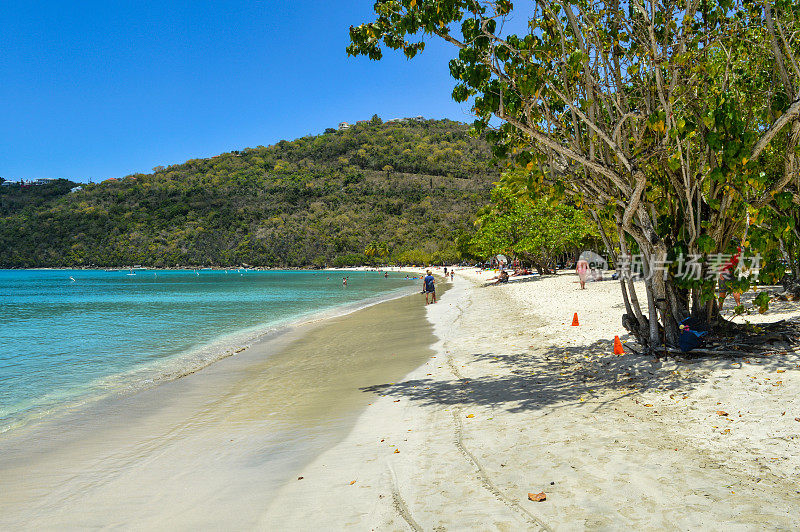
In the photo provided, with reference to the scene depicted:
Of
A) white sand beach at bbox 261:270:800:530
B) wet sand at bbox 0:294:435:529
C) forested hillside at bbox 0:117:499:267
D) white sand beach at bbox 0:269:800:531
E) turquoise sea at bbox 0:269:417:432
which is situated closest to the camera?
white sand beach at bbox 261:270:800:530

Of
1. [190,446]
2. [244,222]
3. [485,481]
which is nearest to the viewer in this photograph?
[485,481]

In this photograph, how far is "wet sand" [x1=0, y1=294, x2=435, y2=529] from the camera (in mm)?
4719

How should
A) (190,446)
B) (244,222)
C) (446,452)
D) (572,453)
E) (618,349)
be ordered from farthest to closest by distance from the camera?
(244,222)
(618,349)
(190,446)
(446,452)
(572,453)

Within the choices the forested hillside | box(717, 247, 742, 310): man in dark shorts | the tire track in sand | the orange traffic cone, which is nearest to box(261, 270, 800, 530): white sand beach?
the tire track in sand

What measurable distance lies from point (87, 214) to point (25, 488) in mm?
210747

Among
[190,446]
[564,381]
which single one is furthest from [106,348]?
[564,381]

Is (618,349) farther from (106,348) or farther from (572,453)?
Answer: (106,348)

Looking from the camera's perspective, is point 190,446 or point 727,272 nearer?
point 190,446

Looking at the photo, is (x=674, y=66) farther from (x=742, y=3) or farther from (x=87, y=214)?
(x=87, y=214)

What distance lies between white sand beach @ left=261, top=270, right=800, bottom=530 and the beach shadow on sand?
1.4 inches

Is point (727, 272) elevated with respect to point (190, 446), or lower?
elevated

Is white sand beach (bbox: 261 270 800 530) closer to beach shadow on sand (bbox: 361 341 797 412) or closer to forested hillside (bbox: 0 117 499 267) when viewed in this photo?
beach shadow on sand (bbox: 361 341 797 412)

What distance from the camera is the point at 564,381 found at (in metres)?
8.05

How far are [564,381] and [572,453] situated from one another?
319 cm
